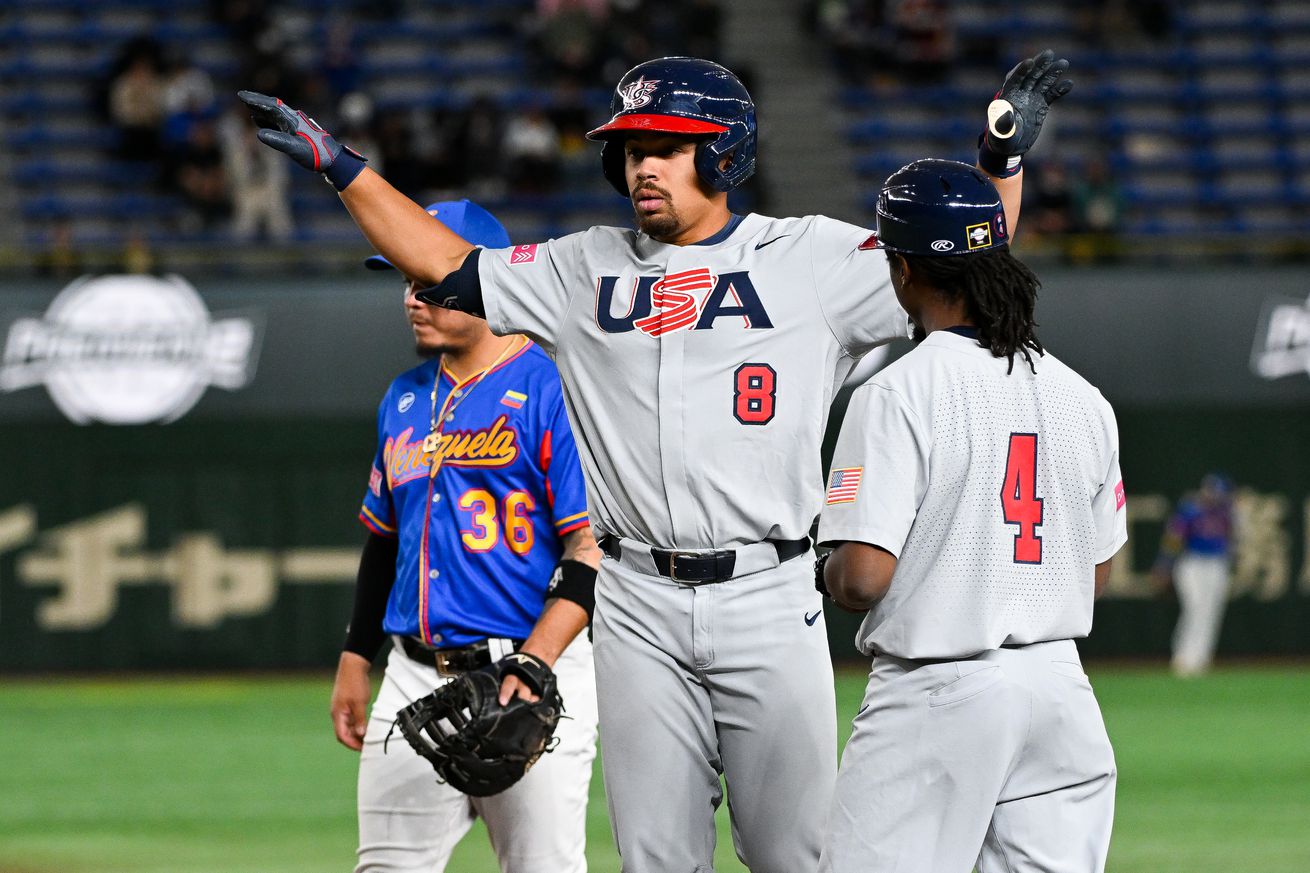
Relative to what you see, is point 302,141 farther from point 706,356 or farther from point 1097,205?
point 1097,205

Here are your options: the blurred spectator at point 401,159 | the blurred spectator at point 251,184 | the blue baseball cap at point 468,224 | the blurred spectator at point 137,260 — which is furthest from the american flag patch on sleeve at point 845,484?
the blurred spectator at point 251,184

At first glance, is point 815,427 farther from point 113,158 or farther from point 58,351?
point 113,158

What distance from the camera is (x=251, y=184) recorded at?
689 inches

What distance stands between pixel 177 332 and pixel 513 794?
12.4 m

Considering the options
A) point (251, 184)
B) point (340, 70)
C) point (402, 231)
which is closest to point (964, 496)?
point (402, 231)

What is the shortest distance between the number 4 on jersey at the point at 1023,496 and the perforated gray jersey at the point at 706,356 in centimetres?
67

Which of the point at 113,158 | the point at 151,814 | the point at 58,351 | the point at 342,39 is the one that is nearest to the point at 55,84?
the point at 113,158

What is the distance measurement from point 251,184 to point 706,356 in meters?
14.3

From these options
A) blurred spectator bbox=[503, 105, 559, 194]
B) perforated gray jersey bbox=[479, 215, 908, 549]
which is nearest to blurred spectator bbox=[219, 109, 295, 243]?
blurred spectator bbox=[503, 105, 559, 194]

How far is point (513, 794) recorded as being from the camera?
4434 mm

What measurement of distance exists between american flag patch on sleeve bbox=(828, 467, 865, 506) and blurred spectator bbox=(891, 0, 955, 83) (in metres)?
17.0

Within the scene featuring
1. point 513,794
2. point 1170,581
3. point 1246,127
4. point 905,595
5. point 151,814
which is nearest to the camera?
point 905,595

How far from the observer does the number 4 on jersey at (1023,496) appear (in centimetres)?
343

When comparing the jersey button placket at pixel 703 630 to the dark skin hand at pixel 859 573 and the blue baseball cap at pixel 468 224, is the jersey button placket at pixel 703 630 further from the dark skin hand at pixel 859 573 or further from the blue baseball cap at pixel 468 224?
the blue baseball cap at pixel 468 224
